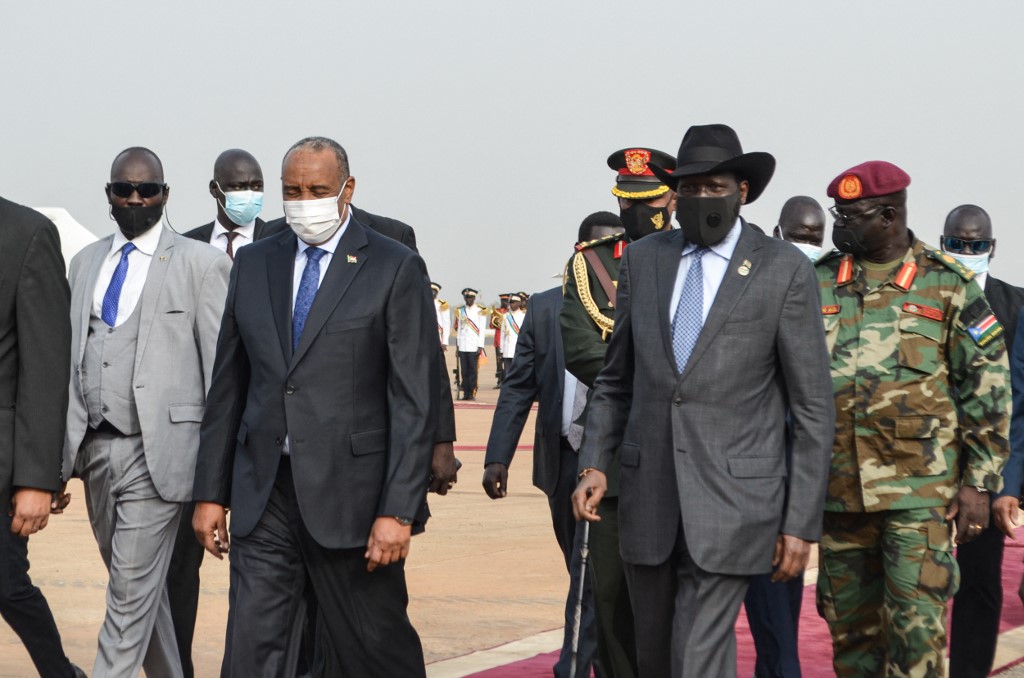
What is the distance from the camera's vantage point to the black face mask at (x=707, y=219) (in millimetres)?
4984

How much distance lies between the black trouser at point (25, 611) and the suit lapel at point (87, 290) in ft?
2.66

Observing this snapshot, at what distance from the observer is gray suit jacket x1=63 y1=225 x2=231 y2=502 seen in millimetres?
5910

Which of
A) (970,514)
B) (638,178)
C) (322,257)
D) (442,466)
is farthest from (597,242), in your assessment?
(970,514)

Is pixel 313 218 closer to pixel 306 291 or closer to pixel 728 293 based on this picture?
pixel 306 291

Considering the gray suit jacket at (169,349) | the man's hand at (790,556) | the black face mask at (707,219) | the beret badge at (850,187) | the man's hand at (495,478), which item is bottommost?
the man's hand at (495,478)

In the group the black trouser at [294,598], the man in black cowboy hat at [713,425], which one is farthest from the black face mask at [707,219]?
the black trouser at [294,598]

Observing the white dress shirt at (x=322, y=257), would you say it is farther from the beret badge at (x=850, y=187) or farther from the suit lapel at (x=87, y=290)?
the beret badge at (x=850, y=187)

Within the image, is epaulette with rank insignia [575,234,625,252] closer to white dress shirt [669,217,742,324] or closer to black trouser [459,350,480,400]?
white dress shirt [669,217,742,324]

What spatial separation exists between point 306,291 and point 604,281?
150 cm

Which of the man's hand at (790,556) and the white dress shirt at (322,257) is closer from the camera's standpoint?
the man's hand at (790,556)

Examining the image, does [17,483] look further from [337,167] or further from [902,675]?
[902,675]

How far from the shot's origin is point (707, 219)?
499cm

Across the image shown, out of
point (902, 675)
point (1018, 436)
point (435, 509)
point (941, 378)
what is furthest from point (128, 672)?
point (435, 509)

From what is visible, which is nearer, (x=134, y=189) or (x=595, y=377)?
(x=595, y=377)
